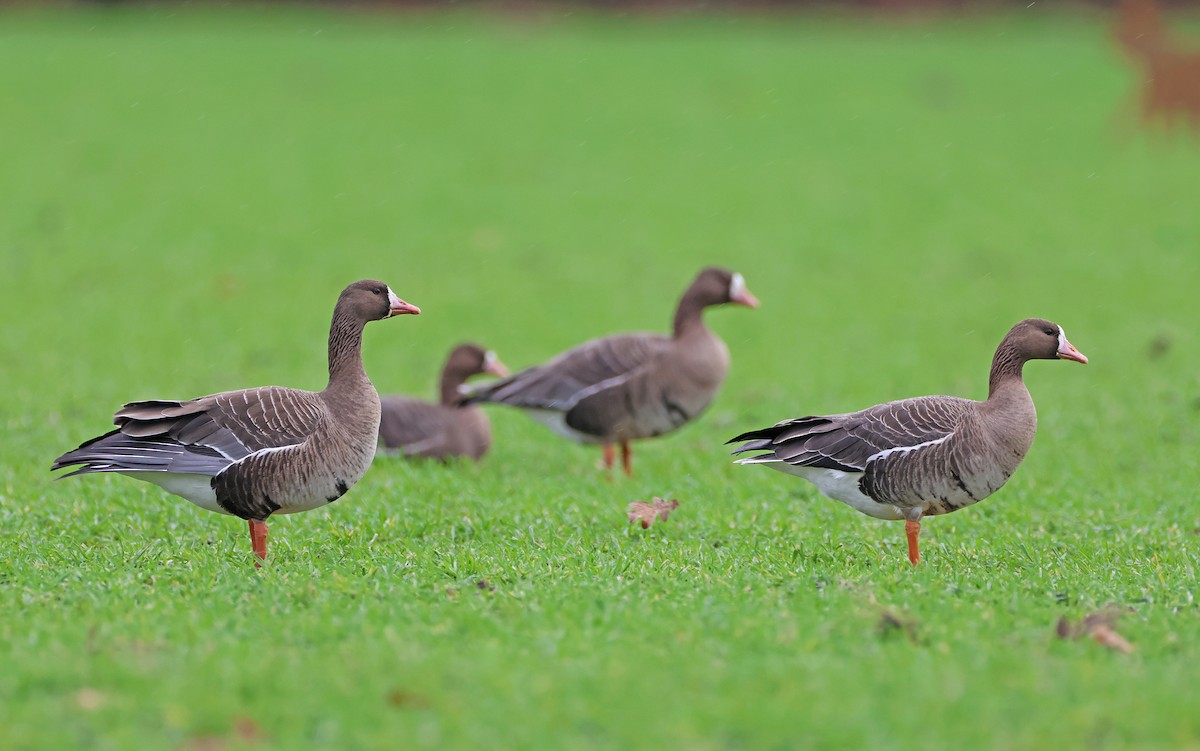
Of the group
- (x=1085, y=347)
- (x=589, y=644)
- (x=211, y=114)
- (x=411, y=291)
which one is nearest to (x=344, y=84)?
(x=211, y=114)

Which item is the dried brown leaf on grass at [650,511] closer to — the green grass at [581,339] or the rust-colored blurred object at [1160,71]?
the green grass at [581,339]

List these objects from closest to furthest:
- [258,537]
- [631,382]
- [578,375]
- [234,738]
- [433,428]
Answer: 1. [234,738]
2. [258,537]
3. [631,382]
4. [578,375]
5. [433,428]

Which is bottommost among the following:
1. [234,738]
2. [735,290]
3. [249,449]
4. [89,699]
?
[234,738]

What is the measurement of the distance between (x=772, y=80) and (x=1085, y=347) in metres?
17.4

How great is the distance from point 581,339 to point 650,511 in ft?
23.0

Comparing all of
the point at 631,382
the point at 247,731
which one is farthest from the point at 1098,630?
the point at 631,382

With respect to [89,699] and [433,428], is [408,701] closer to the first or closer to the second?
[89,699]

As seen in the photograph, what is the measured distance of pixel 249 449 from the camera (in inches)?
306

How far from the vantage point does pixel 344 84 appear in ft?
102

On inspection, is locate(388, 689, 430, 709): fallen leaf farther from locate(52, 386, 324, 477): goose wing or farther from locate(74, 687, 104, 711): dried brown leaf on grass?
locate(52, 386, 324, 477): goose wing

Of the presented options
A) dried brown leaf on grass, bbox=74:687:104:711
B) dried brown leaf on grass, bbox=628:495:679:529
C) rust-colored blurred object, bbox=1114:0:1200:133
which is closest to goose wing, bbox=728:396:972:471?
dried brown leaf on grass, bbox=628:495:679:529

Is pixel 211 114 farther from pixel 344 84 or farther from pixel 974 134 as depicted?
pixel 974 134

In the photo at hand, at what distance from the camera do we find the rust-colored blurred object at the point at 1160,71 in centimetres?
2577

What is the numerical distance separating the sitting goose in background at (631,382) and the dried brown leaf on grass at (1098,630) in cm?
473
